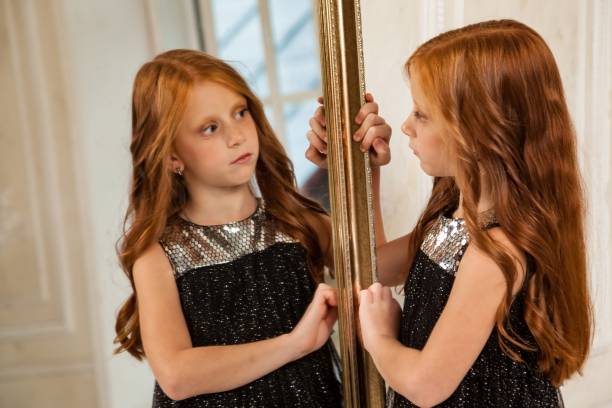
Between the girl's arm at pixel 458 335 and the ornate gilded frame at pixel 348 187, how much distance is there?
91mm

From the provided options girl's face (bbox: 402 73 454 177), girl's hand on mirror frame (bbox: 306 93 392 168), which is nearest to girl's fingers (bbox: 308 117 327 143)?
girl's hand on mirror frame (bbox: 306 93 392 168)

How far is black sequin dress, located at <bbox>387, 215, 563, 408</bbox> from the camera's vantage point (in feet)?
2.46

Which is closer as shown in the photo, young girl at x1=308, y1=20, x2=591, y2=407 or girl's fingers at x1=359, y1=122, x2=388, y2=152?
young girl at x1=308, y1=20, x2=591, y2=407

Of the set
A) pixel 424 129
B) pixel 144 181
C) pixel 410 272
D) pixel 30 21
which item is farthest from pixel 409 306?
pixel 30 21

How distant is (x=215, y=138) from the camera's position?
81 cm

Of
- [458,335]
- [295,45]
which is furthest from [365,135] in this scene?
[458,335]

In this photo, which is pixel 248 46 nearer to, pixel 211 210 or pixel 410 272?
pixel 211 210

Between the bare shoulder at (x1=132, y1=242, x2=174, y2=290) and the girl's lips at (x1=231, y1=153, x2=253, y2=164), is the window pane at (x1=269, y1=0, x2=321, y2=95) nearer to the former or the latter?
the girl's lips at (x1=231, y1=153, x2=253, y2=164)

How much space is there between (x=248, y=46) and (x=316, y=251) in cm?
25

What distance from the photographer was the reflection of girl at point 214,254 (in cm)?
80

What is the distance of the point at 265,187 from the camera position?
851 mm

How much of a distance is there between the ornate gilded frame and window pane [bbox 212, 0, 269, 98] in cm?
7

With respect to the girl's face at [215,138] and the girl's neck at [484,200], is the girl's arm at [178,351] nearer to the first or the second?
the girl's face at [215,138]

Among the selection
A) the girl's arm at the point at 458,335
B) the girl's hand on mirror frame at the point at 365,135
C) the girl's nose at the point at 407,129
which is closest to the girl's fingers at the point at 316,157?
the girl's hand on mirror frame at the point at 365,135
